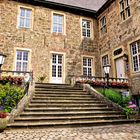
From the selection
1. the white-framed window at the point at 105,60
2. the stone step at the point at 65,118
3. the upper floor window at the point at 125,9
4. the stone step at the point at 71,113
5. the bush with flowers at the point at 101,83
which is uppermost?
the upper floor window at the point at 125,9

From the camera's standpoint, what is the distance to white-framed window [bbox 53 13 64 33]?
13719mm

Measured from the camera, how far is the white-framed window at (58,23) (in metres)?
13.7

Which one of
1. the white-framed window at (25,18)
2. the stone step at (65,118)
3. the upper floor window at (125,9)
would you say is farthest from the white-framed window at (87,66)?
the stone step at (65,118)

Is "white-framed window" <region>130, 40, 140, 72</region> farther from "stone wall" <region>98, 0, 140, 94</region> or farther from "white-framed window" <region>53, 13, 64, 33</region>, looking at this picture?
"white-framed window" <region>53, 13, 64, 33</region>

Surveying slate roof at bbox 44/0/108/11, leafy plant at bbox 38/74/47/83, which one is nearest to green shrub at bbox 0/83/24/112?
leafy plant at bbox 38/74/47/83

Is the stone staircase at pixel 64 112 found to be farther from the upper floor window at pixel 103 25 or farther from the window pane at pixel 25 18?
the upper floor window at pixel 103 25

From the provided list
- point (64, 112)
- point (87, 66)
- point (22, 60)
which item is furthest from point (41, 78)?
point (64, 112)

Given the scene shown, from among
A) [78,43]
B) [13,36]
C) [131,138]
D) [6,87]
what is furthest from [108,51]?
[131,138]

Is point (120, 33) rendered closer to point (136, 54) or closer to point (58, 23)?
point (136, 54)

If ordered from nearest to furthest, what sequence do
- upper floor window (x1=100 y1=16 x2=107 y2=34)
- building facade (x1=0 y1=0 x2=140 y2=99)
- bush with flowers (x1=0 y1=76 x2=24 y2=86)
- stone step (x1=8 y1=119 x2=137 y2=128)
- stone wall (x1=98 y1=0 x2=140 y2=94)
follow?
stone step (x1=8 y1=119 x2=137 y2=128) < bush with flowers (x1=0 y1=76 x2=24 y2=86) < stone wall (x1=98 y1=0 x2=140 y2=94) < building facade (x1=0 y1=0 x2=140 y2=99) < upper floor window (x1=100 y1=16 x2=107 y2=34)

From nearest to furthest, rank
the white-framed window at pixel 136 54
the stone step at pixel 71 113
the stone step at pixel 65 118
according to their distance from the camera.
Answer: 1. the stone step at pixel 65 118
2. the stone step at pixel 71 113
3. the white-framed window at pixel 136 54

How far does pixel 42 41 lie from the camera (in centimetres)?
1289

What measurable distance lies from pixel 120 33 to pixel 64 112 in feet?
25.4

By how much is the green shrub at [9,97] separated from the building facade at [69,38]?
379cm
